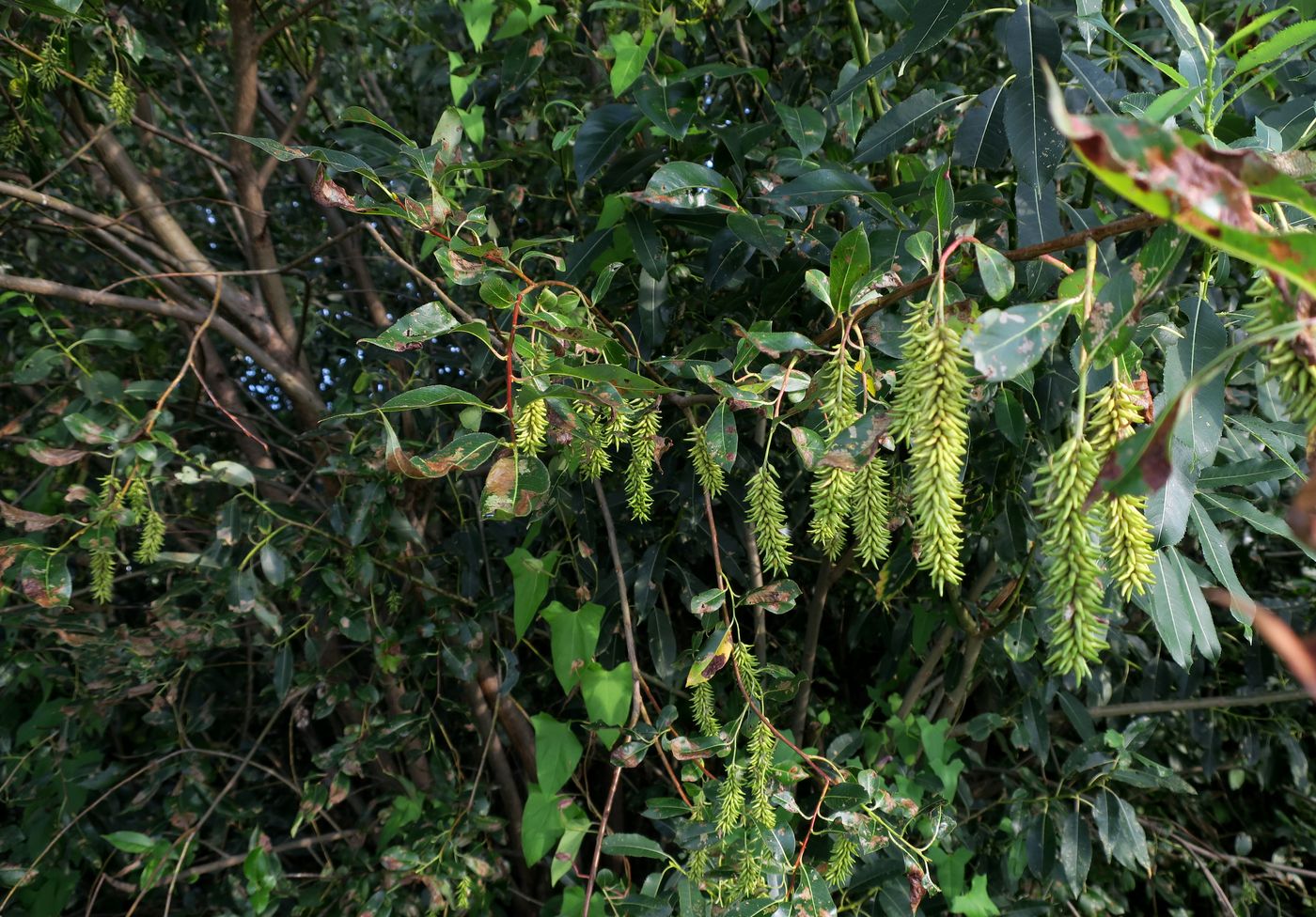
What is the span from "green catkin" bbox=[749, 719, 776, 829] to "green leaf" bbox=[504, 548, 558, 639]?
412 millimetres

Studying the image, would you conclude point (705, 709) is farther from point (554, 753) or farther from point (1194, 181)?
point (1194, 181)

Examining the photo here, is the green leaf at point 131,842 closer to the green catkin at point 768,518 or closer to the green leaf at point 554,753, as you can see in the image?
the green leaf at point 554,753

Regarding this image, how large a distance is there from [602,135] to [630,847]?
0.88m

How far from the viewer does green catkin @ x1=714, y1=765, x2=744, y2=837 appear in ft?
2.98

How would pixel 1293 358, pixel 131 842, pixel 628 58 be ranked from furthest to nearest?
1. pixel 131 842
2. pixel 628 58
3. pixel 1293 358

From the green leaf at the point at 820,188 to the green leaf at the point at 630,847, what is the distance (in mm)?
759

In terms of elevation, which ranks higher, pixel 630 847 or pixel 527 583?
pixel 527 583

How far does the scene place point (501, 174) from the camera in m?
1.76

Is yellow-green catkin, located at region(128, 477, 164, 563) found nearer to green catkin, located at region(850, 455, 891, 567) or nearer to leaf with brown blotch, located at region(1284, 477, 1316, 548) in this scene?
green catkin, located at region(850, 455, 891, 567)

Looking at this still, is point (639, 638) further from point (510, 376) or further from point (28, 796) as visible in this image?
point (28, 796)

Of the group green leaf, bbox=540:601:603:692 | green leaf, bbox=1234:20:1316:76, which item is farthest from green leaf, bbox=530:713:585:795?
green leaf, bbox=1234:20:1316:76

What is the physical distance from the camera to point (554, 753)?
1296mm

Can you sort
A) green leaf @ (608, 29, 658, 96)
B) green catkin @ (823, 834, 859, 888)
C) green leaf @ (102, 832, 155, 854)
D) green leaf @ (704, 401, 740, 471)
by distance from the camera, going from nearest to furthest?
green leaf @ (704, 401, 740, 471)
green catkin @ (823, 834, 859, 888)
green leaf @ (608, 29, 658, 96)
green leaf @ (102, 832, 155, 854)

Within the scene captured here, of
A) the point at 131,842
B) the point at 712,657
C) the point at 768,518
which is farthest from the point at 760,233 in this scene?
the point at 131,842
